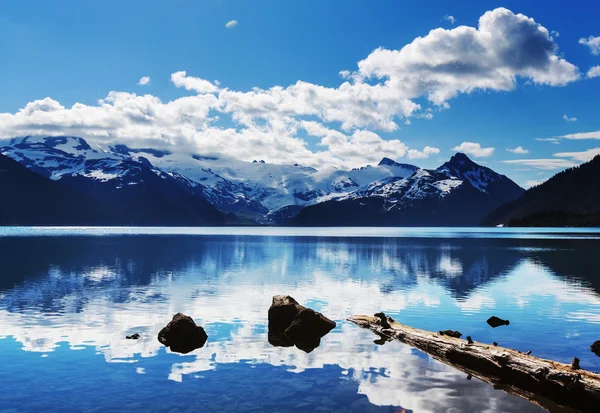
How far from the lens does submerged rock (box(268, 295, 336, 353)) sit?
30.3 meters

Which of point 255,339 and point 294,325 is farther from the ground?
point 294,325

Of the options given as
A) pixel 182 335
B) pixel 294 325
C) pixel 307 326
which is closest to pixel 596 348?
pixel 307 326

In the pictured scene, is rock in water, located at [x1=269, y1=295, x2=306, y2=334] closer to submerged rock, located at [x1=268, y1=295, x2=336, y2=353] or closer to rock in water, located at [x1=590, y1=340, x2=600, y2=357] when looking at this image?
submerged rock, located at [x1=268, y1=295, x2=336, y2=353]

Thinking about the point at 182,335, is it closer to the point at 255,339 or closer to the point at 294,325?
the point at 255,339

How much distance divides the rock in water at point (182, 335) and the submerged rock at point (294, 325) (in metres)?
4.25

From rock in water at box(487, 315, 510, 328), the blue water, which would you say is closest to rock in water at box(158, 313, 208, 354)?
the blue water

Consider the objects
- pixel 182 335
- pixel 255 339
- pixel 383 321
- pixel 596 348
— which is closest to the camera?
pixel 596 348

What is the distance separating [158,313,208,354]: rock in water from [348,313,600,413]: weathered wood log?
12364 mm

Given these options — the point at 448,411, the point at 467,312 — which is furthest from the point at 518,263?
the point at 448,411

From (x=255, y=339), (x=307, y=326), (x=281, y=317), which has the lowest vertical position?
(x=255, y=339)

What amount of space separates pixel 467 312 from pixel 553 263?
54.2 meters

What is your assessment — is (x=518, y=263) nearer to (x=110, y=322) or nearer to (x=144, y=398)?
(x=110, y=322)

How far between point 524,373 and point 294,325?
14391mm

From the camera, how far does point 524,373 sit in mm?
21172
